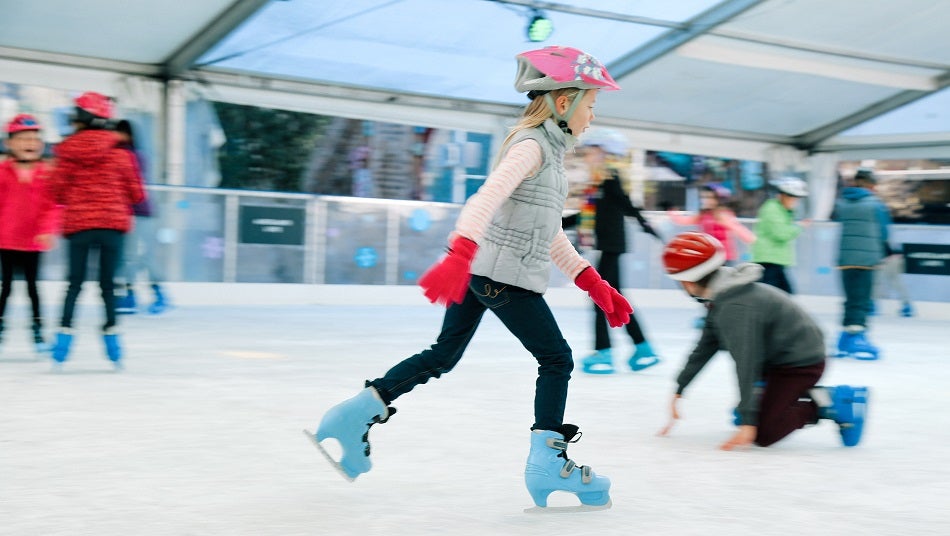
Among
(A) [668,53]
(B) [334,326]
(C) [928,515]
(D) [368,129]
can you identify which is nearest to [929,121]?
(A) [668,53]

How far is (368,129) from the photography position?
13531 millimetres

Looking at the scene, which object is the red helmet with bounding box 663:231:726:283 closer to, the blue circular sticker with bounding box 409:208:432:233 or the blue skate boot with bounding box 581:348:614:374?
the blue skate boot with bounding box 581:348:614:374

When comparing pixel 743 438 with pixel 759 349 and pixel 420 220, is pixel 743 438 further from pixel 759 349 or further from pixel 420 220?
pixel 420 220

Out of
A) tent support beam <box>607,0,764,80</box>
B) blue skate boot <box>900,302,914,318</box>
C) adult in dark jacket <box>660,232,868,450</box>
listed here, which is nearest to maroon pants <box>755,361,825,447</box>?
adult in dark jacket <box>660,232,868,450</box>

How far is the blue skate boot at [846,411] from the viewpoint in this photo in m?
3.54

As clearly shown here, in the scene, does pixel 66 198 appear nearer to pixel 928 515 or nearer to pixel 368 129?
pixel 928 515

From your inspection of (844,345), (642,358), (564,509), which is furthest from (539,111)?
(844,345)

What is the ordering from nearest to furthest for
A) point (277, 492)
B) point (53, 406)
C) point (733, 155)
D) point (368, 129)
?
point (277, 492)
point (53, 406)
point (368, 129)
point (733, 155)

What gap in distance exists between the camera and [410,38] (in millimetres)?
11148

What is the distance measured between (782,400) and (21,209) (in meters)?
3.80

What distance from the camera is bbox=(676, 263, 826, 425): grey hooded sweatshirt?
3.38 m

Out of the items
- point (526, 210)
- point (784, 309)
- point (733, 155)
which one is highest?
point (733, 155)

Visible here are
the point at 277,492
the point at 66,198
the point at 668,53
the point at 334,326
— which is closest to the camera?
the point at 277,492

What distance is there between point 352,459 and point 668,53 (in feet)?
32.7
